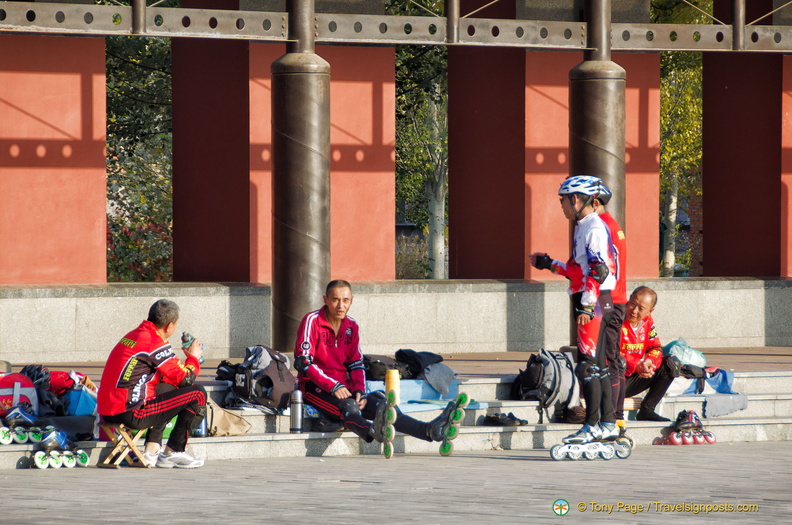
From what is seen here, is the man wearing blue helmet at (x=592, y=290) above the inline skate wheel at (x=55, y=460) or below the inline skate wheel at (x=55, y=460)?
above

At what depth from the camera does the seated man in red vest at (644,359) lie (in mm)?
9609

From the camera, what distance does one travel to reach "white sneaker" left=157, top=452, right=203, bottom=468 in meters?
8.25

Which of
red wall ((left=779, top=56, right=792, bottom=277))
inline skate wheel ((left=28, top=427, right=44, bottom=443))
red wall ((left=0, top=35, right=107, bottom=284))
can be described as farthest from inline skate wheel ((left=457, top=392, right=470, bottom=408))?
red wall ((left=779, top=56, right=792, bottom=277))

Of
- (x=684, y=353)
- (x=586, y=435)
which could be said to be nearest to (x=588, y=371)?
(x=586, y=435)

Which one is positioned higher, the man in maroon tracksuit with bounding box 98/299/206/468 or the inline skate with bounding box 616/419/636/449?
the man in maroon tracksuit with bounding box 98/299/206/468

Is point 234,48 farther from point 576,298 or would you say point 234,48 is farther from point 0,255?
point 576,298

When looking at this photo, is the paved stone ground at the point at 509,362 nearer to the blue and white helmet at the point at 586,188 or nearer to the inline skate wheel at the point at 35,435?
the inline skate wheel at the point at 35,435

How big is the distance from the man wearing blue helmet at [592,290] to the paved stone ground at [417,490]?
0.36 metres

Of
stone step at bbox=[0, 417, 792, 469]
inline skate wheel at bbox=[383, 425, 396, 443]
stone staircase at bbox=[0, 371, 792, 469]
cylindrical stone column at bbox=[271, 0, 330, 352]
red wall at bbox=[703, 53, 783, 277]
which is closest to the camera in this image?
stone step at bbox=[0, 417, 792, 469]

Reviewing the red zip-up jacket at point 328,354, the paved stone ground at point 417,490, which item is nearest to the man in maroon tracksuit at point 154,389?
the paved stone ground at point 417,490

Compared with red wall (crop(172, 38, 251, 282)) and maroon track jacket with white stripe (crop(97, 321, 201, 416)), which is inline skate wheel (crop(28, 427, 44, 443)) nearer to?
maroon track jacket with white stripe (crop(97, 321, 201, 416))

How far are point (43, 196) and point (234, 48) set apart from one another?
2.58 metres

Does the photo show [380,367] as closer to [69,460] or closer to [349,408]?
[349,408]

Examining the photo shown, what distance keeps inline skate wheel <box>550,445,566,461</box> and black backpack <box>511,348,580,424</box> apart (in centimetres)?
113
